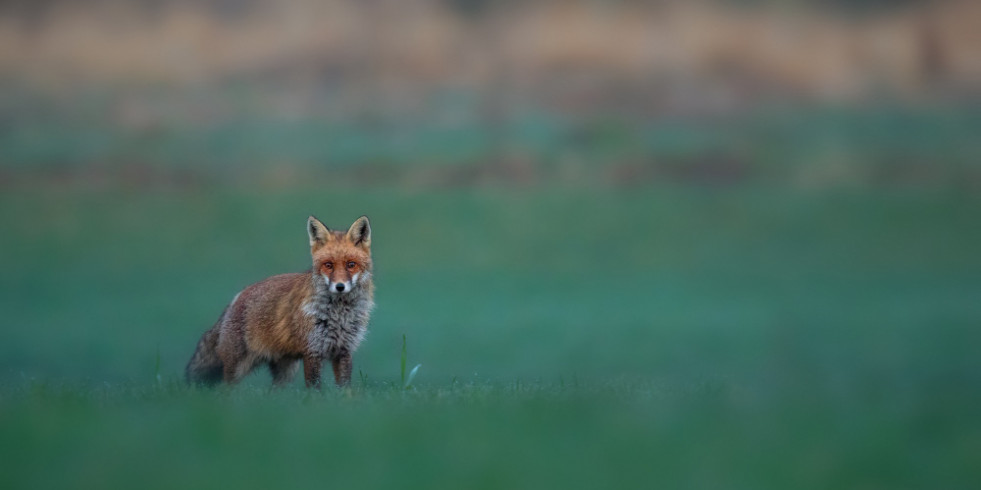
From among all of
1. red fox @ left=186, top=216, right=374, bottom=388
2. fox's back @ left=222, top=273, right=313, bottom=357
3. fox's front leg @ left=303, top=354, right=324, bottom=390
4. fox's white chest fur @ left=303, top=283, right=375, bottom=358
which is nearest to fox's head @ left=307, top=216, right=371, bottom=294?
red fox @ left=186, top=216, right=374, bottom=388

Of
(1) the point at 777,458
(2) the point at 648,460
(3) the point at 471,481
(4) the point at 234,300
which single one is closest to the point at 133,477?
(3) the point at 471,481

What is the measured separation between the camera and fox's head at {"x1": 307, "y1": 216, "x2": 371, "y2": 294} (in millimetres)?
10281

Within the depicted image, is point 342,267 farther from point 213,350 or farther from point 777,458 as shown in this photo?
point 777,458

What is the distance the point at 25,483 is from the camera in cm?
522

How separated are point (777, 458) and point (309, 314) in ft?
19.1

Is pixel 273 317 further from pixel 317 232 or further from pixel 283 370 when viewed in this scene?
pixel 317 232

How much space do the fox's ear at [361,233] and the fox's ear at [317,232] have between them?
0.81ft

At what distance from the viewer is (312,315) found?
34.2 feet

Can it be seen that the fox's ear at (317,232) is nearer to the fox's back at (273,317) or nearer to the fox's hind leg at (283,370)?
the fox's back at (273,317)

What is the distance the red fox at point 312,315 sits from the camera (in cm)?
1041

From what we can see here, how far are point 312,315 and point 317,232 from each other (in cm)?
87

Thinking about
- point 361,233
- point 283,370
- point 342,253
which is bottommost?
point 283,370

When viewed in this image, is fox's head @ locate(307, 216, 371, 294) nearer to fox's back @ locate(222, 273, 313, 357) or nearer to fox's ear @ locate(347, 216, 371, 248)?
fox's ear @ locate(347, 216, 371, 248)

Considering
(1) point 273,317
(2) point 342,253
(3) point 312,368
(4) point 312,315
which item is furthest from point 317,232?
(3) point 312,368
